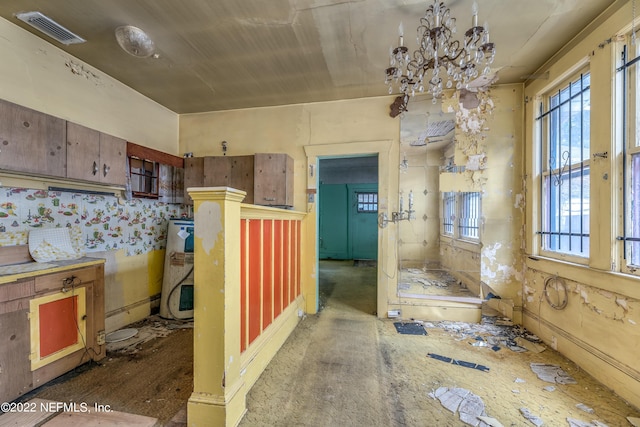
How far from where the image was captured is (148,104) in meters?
3.40

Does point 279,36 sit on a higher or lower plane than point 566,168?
higher

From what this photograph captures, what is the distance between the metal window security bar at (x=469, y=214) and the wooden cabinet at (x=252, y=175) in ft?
7.32

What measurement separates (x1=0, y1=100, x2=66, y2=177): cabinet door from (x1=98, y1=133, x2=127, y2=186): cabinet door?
0.34 metres

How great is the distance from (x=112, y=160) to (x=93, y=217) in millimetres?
645

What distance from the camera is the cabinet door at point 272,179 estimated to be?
10.8ft

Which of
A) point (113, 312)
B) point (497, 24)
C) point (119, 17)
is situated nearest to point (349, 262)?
point (113, 312)

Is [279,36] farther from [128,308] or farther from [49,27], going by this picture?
[128,308]

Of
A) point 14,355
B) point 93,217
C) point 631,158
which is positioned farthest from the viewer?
point 93,217

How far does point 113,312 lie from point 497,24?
4622mm

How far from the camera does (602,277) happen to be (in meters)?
2.00

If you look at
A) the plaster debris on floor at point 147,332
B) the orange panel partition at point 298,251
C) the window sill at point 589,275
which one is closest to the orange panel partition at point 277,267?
the orange panel partition at point 298,251

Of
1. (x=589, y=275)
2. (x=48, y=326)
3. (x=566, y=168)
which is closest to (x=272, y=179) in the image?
(x=48, y=326)

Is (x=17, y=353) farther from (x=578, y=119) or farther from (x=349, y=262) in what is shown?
(x=349, y=262)

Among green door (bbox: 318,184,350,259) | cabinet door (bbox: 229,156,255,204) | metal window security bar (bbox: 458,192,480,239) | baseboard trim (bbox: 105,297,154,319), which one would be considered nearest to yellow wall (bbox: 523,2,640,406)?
metal window security bar (bbox: 458,192,480,239)
